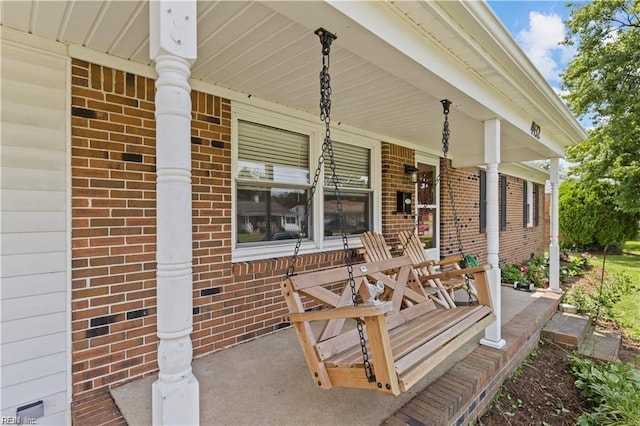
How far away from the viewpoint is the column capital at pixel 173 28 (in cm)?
124

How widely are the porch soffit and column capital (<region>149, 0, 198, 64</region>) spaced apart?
15.8 inches

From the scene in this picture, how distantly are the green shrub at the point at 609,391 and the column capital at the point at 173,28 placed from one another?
141 inches

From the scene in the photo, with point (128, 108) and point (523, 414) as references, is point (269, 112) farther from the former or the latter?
point (523, 414)

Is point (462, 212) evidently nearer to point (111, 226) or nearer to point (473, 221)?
point (473, 221)

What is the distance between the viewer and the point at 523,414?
2617mm

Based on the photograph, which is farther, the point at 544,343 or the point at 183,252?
the point at 544,343

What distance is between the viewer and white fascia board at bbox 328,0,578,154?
1685 mm

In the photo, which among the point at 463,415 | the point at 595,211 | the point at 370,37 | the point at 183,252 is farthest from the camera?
the point at 595,211

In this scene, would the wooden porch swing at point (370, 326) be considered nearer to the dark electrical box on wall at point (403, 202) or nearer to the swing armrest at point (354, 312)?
the swing armrest at point (354, 312)

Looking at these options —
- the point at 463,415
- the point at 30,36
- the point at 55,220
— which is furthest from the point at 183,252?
the point at 463,415

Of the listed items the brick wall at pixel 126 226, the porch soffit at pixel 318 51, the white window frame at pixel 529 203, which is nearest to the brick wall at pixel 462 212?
the porch soffit at pixel 318 51

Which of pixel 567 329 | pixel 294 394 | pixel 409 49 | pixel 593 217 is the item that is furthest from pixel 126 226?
pixel 593 217

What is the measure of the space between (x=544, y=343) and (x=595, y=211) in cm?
894

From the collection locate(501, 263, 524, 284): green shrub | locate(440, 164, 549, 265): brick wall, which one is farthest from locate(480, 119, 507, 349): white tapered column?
locate(501, 263, 524, 284): green shrub
